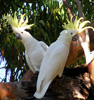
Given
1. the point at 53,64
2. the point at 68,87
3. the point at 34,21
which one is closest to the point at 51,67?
the point at 53,64

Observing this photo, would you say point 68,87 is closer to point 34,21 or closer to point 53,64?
point 53,64

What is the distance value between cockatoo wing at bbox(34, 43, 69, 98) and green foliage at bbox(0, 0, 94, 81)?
1538 mm

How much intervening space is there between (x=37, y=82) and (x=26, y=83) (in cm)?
12

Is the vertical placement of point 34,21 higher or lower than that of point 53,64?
higher

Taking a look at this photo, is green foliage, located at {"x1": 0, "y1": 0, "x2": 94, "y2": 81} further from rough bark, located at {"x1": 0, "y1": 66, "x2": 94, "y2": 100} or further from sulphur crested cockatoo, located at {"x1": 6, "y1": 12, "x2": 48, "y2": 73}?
rough bark, located at {"x1": 0, "y1": 66, "x2": 94, "y2": 100}

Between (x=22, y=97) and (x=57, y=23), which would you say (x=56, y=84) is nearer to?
(x=22, y=97)

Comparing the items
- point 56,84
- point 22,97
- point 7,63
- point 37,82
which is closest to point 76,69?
point 56,84

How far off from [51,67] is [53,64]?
3cm

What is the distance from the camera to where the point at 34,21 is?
3.52 metres

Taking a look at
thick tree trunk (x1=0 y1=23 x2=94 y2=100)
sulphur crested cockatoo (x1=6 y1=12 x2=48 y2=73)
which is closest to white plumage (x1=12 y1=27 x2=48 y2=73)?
sulphur crested cockatoo (x1=6 y1=12 x2=48 y2=73)

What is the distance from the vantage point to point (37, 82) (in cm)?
182

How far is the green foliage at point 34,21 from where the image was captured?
3520 millimetres

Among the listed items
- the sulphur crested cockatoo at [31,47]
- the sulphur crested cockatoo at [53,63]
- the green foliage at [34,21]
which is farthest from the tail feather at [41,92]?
the green foliage at [34,21]

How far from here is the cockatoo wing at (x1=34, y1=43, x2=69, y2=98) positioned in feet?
5.96
